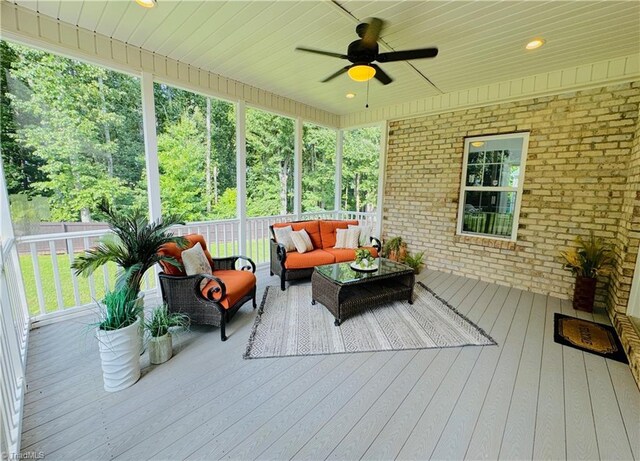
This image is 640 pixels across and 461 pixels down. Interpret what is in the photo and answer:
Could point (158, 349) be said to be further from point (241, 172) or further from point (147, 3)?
point (147, 3)

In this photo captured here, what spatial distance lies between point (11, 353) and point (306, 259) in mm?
2972

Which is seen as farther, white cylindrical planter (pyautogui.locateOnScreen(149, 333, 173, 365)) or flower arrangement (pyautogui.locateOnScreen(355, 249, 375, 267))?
flower arrangement (pyautogui.locateOnScreen(355, 249, 375, 267))

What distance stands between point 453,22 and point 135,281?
12.7ft

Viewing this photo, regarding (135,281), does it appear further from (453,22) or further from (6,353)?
(453,22)

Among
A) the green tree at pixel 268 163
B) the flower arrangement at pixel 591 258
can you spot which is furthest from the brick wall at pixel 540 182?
the green tree at pixel 268 163

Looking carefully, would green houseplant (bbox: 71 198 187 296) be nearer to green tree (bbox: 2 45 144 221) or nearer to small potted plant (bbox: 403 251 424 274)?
green tree (bbox: 2 45 144 221)

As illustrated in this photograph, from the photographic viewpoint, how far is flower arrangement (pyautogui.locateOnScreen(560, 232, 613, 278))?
134 inches

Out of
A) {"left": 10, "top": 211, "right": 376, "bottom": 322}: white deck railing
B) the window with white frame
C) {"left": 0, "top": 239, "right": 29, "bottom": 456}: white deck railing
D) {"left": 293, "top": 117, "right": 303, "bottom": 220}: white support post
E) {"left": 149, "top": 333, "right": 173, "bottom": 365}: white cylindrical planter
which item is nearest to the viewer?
{"left": 0, "top": 239, "right": 29, "bottom": 456}: white deck railing

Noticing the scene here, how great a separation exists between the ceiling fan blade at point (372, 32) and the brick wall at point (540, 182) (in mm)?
3020

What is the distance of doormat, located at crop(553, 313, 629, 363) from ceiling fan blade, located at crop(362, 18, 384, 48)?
135 inches

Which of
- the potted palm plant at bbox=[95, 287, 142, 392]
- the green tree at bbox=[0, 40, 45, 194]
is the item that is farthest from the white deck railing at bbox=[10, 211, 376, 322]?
the green tree at bbox=[0, 40, 45, 194]

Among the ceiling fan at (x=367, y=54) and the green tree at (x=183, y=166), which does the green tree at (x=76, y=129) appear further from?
the ceiling fan at (x=367, y=54)

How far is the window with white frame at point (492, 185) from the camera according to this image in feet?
13.8

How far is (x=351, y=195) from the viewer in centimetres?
739
